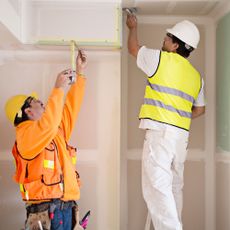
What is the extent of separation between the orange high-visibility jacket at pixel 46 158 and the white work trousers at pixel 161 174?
0.55 meters

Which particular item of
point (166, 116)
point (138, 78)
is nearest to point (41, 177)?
point (166, 116)

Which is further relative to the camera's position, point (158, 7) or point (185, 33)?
point (158, 7)

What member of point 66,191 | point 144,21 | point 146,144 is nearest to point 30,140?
point 66,191

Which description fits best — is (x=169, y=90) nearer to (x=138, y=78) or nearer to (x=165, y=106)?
(x=165, y=106)

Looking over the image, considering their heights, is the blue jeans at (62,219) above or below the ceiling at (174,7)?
below

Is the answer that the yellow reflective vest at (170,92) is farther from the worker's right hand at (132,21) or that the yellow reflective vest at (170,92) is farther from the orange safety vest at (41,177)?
the orange safety vest at (41,177)

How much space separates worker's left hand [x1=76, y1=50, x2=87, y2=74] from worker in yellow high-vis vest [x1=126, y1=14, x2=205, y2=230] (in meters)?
0.40

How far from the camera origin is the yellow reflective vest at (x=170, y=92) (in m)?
2.76

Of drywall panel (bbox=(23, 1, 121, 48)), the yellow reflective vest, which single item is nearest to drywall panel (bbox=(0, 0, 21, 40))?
drywall panel (bbox=(23, 1, 121, 48))

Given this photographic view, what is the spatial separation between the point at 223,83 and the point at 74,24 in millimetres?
1291

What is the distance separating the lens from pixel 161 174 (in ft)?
8.98

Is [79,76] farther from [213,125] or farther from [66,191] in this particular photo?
[213,125]

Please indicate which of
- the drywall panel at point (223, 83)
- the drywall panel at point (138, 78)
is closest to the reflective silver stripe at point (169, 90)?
the drywall panel at point (223, 83)

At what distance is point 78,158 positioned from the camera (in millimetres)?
3002
